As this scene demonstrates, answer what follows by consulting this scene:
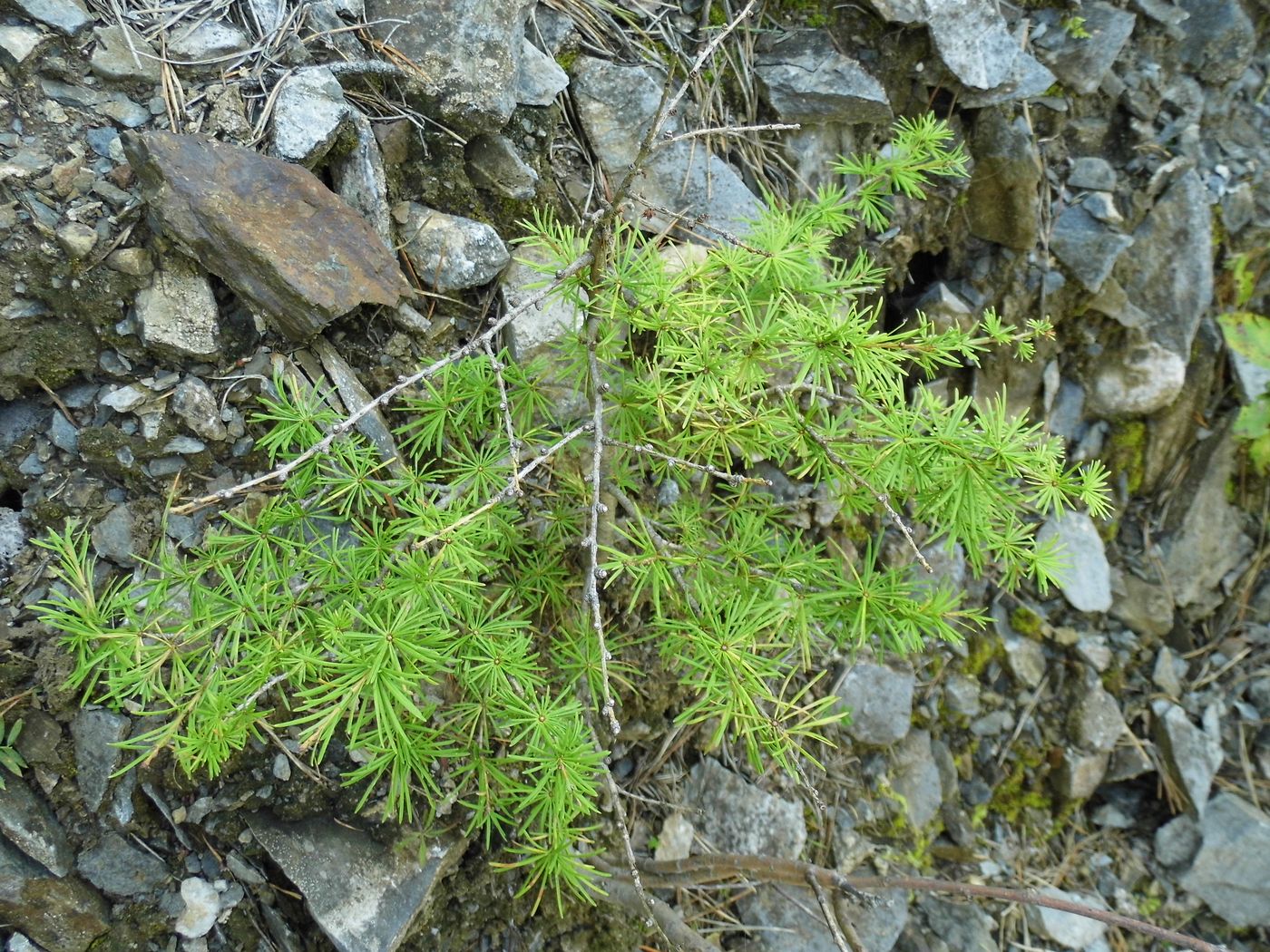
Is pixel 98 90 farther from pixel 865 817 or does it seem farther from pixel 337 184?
pixel 865 817

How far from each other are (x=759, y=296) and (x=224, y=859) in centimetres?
195

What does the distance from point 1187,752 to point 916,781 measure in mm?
1340

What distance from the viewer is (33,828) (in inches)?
Result: 79.2

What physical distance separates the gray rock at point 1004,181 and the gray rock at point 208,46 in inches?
104

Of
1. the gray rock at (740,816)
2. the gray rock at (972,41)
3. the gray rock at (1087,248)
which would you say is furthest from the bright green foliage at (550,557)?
the gray rock at (1087,248)

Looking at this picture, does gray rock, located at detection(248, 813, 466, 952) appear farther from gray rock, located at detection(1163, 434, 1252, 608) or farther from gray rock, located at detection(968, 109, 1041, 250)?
gray rock, located at detection(1163, 434, 1252, 608)

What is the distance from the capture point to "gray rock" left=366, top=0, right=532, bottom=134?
2504mm

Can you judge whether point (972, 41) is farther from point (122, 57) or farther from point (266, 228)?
point (122, 57)

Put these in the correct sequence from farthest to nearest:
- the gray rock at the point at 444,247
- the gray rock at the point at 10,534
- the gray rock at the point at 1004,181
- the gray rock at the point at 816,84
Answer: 1. the gray rock at the point at 1004,181
2. the gray rock at the point at 816,84
3. the gray rock at the point at 444,247
4. the gray rock at the point at 10,534

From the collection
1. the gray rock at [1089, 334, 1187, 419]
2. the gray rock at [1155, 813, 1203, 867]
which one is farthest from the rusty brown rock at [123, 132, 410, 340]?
the gray rock at [1155, 813, 1203, 867]

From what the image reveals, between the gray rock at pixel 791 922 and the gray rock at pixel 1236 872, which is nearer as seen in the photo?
the gray rock at pixel 791 922

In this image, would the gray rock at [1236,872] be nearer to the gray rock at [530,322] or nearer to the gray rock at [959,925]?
the gray rock at [959,925]

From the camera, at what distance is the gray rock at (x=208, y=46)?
7.59ft

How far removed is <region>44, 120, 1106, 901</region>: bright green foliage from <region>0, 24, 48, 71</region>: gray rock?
1015 millimetres
